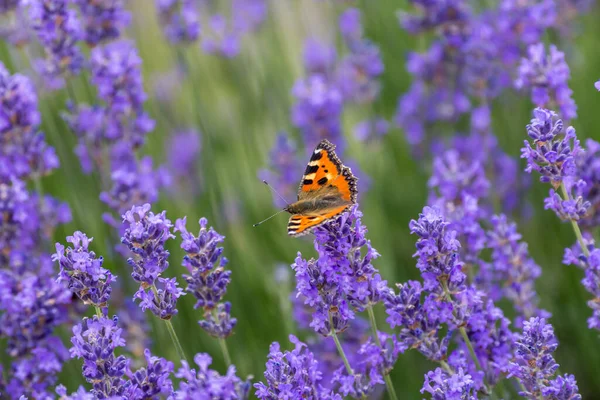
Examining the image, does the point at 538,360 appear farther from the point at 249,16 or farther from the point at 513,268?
the point at 249,16

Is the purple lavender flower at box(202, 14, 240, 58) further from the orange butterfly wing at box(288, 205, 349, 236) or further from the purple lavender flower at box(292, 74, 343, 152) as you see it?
the orange butterfly wing at box(288, 205, 349, 236)

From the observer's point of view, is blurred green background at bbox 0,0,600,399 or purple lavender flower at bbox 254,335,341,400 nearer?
purple lavender flower at bbox 254,335,341,400

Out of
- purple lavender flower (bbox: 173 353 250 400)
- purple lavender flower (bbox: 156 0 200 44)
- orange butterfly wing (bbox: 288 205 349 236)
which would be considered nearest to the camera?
purple lavender flower (bbox: 173 353 250 400)

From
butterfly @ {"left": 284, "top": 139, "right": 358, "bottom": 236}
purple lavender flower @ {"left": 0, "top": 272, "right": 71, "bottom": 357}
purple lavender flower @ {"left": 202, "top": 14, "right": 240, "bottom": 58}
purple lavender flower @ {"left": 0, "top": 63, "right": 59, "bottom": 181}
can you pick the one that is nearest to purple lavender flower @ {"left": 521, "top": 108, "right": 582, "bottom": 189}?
butterfly @ {"left": 284, "top": 139, "right": 358, "bottom": 236}

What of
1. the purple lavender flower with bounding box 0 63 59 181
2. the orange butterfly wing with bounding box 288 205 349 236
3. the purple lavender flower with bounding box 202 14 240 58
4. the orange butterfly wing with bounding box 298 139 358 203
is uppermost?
the purple lavender flower with bounding box 202 14 240 58

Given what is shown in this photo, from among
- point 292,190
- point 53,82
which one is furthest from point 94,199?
point 292,190

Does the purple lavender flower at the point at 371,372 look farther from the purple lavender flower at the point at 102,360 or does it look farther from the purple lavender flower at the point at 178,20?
the purple lavender flower at the point at 178,20

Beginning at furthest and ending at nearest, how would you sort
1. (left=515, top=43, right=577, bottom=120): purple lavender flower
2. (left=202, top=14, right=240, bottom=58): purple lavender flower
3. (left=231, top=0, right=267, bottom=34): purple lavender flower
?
1. (left=231, top=0, right=267, bottom=34): purple lavender flower
2. (left=202, top=14, right=240, bottom=58): purple lavender flower
3. (left=515, top=43, right=577, bottom=120): purple lavender flower

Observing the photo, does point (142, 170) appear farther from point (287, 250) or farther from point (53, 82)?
point (287, 250)
